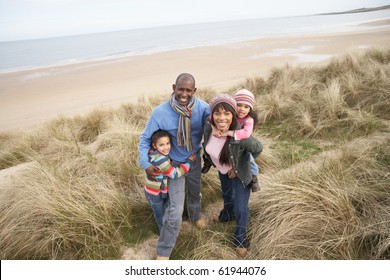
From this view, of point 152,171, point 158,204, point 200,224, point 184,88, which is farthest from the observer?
point 200,224

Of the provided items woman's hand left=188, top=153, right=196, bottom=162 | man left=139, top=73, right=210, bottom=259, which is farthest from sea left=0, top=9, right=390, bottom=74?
woman's hand left=188, top=153, right=196, bottom=162

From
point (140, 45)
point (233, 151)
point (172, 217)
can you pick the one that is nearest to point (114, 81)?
point (172, 217)

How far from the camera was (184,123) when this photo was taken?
2.48 m

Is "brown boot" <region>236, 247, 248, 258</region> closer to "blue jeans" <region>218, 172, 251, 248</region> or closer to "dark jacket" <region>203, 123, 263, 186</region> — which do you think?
"blue jeans" <region>218, 172, 251, 248</region>

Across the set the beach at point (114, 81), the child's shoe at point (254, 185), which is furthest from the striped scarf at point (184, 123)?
the beach at point (114, 81)

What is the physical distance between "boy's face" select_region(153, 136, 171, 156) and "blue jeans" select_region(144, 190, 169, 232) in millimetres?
434

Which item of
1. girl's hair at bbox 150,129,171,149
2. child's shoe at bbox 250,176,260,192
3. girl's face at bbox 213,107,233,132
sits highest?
girl's face at bbox 213,107,233,132

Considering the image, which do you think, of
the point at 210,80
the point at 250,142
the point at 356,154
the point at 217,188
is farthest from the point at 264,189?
the point at 210,80

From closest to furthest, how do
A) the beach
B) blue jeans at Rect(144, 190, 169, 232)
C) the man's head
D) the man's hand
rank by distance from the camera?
1. the man's head
2. the man's hand
3. blue jeans at Rect(144, 190, 169, 232)
4. the beach

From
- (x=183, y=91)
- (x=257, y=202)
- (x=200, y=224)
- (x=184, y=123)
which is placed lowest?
(x=200, y=224)

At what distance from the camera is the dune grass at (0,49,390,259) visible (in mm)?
2414

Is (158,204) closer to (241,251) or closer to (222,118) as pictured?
(241,251)

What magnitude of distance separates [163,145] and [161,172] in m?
0.25

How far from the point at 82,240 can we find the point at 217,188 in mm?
1638
